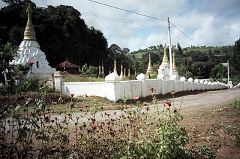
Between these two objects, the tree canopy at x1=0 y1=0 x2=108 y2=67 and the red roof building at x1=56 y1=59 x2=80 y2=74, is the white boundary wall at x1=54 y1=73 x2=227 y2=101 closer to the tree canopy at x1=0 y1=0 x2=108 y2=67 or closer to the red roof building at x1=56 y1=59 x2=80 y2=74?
the red roof building at x1=56 y1=59 x2=80 y2=74

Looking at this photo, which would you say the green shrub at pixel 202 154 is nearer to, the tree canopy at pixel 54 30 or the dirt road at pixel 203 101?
the dirt road at pixel 203 101

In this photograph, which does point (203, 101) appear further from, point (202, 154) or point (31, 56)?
point (31, 56)

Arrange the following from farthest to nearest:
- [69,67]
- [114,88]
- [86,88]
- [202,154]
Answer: [69,67] < [86,88] < [114,88] < [202,154]

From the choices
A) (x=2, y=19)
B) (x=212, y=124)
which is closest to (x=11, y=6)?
(x=2, y=19)

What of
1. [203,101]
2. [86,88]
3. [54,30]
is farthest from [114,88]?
[54,30]

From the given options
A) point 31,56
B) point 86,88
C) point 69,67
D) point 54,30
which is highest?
point 54,30

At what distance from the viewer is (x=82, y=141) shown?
Answer: 6227 millimetres

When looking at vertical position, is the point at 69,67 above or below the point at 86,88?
above

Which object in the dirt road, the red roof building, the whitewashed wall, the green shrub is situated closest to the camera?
the green shrub

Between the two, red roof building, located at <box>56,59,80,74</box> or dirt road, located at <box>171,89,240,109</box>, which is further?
red roof building, located at <box>56,59,80,74</box>

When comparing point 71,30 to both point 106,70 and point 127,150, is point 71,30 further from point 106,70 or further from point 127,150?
point 127,150

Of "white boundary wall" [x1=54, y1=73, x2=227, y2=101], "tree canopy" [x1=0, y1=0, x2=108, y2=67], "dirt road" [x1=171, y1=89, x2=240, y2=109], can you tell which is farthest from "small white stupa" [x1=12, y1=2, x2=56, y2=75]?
"dirt road" [x1=171, y1=89, x2=240, y2=109]

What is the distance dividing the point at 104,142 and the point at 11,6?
5033 cm

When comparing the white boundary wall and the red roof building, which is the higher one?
the red roof building
